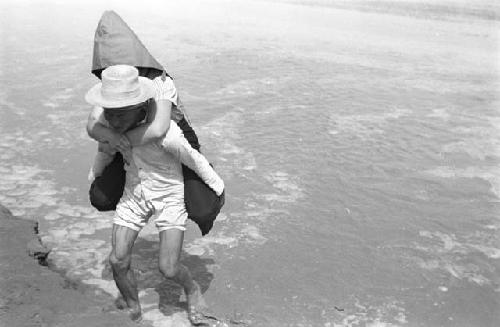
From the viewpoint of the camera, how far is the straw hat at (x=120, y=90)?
3.29m

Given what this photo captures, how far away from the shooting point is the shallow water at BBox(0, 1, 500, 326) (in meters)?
4.58

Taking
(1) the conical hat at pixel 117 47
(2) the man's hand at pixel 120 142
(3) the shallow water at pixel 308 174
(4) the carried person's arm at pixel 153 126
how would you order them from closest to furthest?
(4) the carried person's arm at pixel 153 126
(2) the man's hand at pixel 120 142
(1) the conical hat at pixel 117 47
(3) the shallow water at pixel 308 174

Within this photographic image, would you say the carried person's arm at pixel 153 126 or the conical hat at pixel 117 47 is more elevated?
the conical hat at pixel 117 47

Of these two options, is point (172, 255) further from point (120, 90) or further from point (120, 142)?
point (120, 90)

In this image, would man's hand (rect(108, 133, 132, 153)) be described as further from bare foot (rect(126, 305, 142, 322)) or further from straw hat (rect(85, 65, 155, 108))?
bare foot (rect(126, 305, 142, 322))

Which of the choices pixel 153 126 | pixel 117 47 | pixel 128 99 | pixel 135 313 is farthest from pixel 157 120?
pixel 135 313

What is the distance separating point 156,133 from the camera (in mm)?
3395

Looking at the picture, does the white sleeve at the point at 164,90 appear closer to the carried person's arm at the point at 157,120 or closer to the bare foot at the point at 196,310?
the carried person's arm at the point at 157,120

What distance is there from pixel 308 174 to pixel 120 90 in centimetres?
386

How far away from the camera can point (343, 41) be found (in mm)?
15094

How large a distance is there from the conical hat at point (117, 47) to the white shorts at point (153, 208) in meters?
0.81

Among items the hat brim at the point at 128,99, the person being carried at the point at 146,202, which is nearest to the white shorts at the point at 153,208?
the person being carried at the point at 146,202

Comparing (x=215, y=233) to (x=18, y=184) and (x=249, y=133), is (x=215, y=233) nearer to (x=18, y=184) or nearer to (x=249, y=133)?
(x=18, y=184)

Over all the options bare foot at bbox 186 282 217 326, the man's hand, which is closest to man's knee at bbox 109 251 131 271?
bare foot at bbox 186 282 217 326
